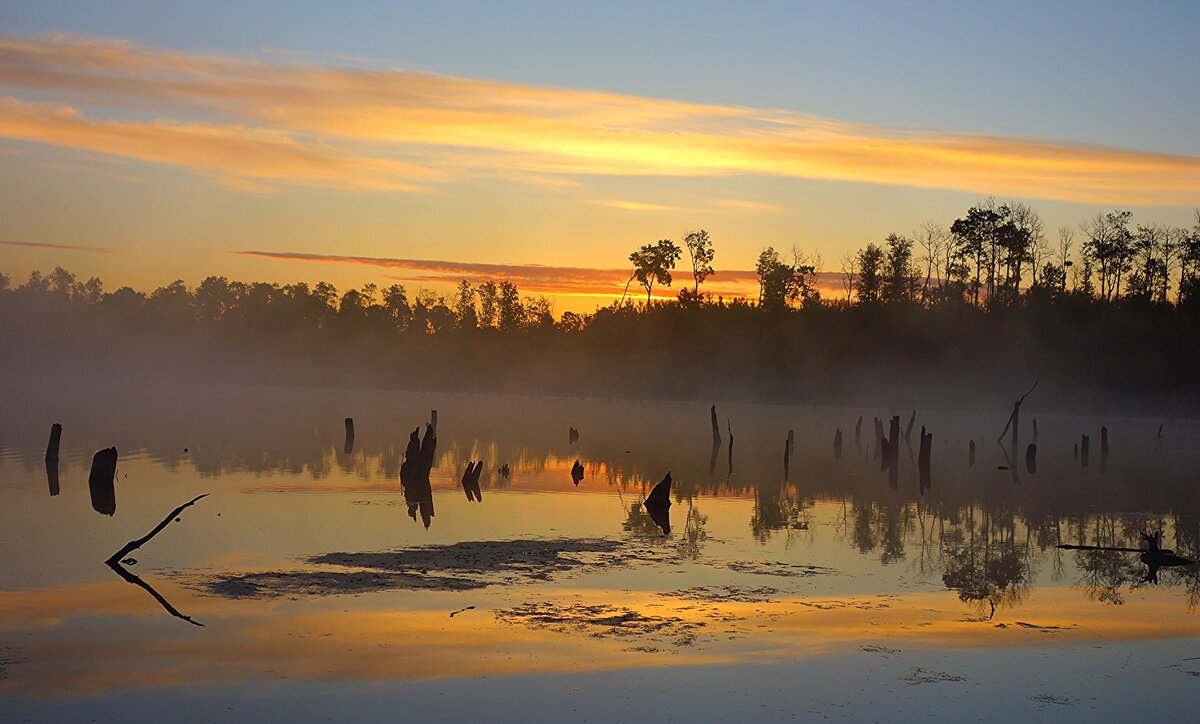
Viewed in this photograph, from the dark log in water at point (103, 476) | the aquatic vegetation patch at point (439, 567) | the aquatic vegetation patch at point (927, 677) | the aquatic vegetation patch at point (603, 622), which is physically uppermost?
the dark log in water at point (103, 476)

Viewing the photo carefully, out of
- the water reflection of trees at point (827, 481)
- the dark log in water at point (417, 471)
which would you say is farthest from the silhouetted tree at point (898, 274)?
the dark log in water at point (417, 471)

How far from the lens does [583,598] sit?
1758 centimetres

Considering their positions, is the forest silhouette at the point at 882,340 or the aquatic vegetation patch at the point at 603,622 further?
the forest silhouette at the point at 882,340

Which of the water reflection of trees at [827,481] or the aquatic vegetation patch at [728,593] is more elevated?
the aquatic vegetation patch at [728,593]

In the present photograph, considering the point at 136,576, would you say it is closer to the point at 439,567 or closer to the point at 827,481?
the point at 439,567

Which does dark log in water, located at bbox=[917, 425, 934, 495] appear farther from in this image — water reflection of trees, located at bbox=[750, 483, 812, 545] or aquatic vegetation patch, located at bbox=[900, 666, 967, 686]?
aquatic vegetation patch, located at bbox=[900, 666, 967, 686]

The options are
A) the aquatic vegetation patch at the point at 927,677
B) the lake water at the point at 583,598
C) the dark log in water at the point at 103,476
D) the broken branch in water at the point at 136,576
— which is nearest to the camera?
the lake water at the point at 583,598

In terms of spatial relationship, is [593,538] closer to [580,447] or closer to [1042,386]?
[580,447]

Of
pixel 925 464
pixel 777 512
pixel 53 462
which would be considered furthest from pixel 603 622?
pixel 925 464

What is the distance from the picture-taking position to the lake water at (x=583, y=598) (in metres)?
12.7

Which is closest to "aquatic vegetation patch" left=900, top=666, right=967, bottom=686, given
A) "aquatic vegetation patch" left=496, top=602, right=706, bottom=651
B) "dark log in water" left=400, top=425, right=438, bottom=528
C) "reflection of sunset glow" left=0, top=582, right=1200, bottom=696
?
"reflection of sunset glow" left=0, top=582, right=1200, bottom=696

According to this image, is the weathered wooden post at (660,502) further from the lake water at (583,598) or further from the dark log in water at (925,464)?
the dark log in water at (925,464)

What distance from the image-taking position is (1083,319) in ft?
338

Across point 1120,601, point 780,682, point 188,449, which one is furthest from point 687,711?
point 188,449
